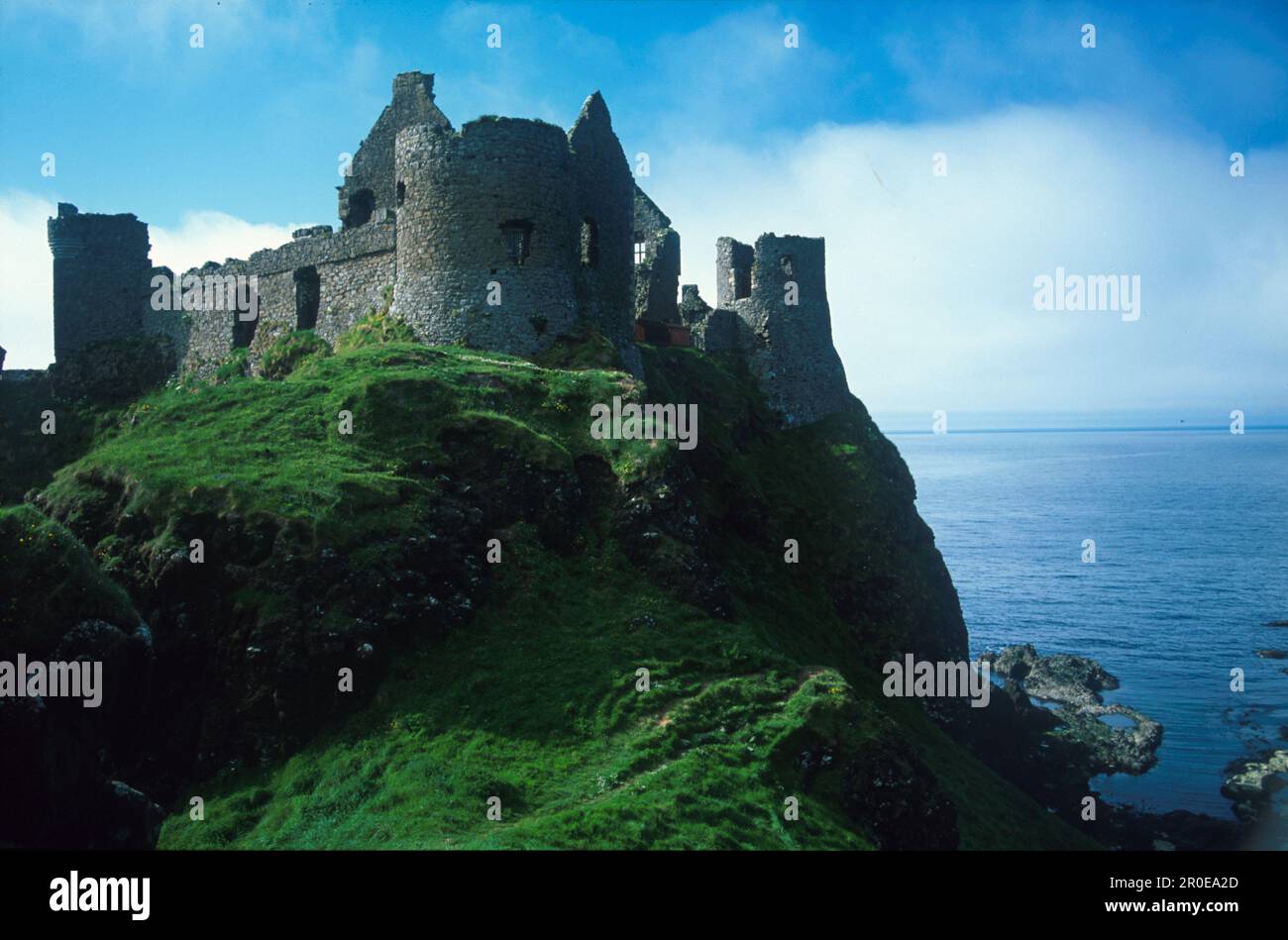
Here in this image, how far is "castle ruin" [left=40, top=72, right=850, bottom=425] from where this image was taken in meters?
34.4

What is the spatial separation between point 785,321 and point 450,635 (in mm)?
29229

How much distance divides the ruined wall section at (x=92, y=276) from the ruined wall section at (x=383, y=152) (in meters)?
9.85

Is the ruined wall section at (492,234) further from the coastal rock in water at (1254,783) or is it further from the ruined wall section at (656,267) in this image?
the coastal rock in water at (1254,783)

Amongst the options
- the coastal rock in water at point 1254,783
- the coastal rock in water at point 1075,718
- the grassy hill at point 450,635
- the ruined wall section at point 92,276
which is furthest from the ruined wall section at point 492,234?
the coastal rock in water at point 1254,783

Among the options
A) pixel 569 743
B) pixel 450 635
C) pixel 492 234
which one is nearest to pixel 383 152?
pixel 492 234

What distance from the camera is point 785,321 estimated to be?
158 feet

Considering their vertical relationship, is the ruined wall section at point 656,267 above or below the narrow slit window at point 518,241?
above

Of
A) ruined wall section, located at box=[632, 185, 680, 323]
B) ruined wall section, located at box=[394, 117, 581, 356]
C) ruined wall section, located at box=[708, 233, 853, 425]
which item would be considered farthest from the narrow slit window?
ruined wall section, located at box=[708, 233, 853, 425]

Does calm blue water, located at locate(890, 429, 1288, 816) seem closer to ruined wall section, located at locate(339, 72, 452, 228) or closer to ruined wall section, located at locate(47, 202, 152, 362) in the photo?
ruined wall section, located at locate(339, 72, 452, 228)

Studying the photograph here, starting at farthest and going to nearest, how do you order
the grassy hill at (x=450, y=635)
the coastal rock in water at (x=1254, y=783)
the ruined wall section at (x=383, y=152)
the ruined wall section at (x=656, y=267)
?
the ruined wall section at (x=656, y=267), the coastal rock in water at (x=1254, y=783), the ruined wall section at (x=383, y=152), the grassy hill at (x=450, y=635)

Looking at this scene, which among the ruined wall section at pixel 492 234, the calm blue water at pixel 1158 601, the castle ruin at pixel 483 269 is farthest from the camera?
the calm blue water at pixel 1158 601

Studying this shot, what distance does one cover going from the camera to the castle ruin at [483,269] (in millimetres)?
34406

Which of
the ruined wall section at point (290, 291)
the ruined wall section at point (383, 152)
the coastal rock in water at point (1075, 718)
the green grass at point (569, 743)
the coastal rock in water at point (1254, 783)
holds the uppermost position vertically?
the ruined wall section at point (383, 152)
